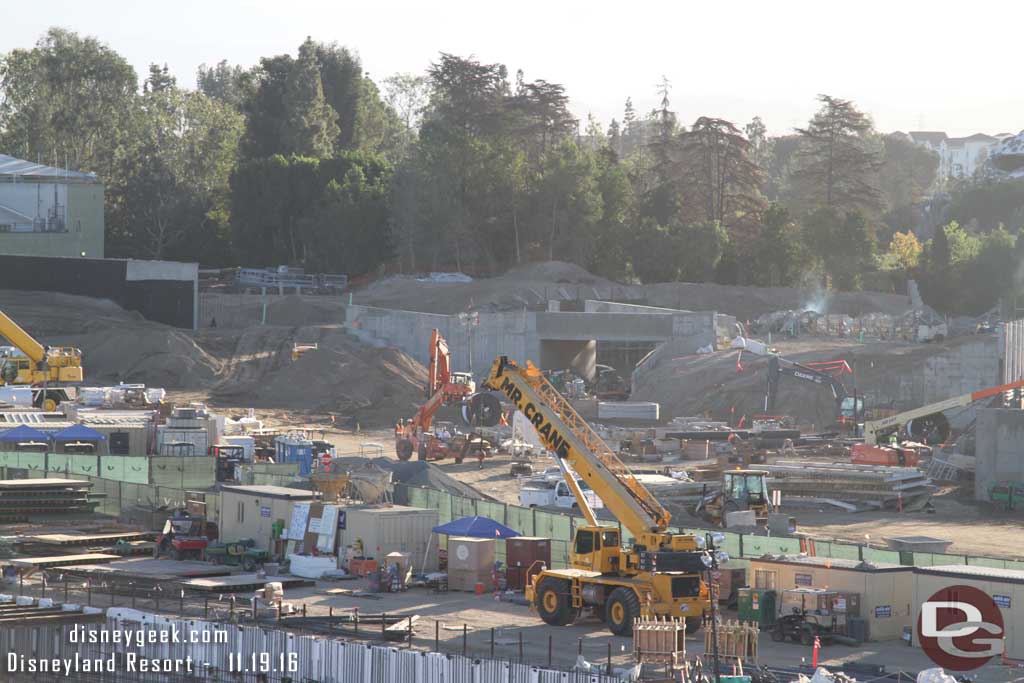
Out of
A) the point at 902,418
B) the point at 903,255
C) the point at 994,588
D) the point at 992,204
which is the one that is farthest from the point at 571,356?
the point at 992,204

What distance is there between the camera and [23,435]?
171 ft

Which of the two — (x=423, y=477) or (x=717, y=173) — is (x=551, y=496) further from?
(x=717, y=173)

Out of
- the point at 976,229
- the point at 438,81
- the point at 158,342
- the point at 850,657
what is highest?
the point at 438,81

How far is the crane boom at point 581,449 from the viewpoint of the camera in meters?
30.9

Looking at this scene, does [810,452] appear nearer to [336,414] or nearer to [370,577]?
[336,414]

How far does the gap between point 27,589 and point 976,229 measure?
367ft

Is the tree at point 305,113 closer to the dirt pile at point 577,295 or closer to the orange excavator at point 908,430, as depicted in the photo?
the dirt pile at point 577,295

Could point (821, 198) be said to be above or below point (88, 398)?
above

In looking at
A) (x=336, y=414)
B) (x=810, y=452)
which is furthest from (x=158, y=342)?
(x=810, y=452)

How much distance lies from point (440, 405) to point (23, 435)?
1591 centimetres

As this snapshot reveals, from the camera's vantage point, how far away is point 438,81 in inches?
4614

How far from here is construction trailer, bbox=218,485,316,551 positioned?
37656 mm

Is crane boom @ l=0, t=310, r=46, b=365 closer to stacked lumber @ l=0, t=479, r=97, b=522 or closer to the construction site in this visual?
the construction site

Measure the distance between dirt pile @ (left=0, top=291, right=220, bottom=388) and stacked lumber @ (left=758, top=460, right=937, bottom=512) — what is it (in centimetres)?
3634
